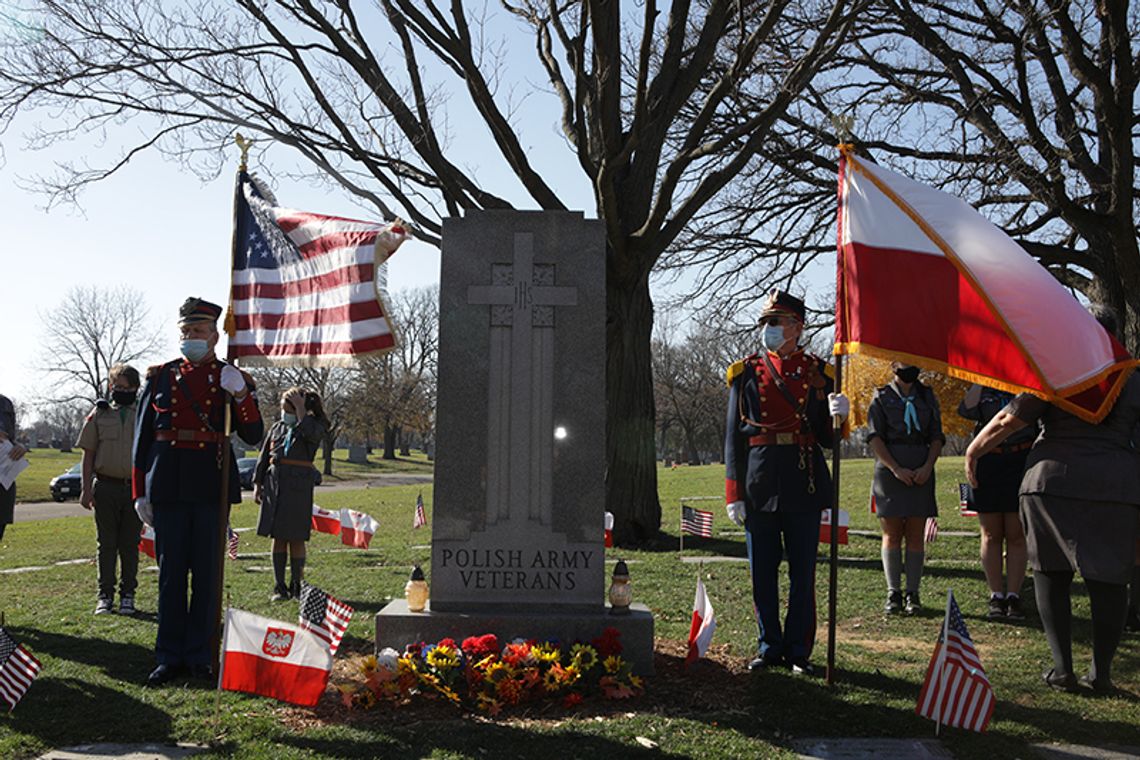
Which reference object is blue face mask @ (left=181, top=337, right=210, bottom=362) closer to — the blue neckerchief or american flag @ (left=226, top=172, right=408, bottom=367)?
american flag @ (left=226, top=172, right=408, bottom=367)

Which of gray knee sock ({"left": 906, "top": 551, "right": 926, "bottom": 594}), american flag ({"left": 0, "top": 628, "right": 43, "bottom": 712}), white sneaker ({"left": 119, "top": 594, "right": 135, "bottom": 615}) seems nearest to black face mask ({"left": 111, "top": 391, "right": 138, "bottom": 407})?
white sneaker ({"left": 119, "top": 594, "right": 135, "bottom": 615})

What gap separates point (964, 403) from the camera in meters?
7.61

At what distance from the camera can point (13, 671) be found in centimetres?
522

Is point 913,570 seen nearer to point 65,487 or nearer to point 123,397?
point 123,397

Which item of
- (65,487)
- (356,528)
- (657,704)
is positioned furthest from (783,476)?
(65,487)

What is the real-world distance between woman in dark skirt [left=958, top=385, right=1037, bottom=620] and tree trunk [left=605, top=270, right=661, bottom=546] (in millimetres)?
5375

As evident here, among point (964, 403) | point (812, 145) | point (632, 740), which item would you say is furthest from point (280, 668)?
point (812, 145)

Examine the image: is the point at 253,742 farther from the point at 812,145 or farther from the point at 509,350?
the point at 812,145

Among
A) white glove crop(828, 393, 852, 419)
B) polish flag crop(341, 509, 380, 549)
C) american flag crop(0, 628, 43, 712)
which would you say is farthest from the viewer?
polish flag crop(341, 509, 380, 549)

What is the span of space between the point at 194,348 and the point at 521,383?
2105 mm

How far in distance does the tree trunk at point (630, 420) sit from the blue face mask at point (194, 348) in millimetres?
6908

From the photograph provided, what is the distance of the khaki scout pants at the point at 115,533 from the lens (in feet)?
27.6

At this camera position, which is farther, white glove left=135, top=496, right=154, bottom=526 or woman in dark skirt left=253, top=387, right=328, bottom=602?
woman in dark skirt left=253, top=387, right=328, bottom=602

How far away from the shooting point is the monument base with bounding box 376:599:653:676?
5.92 metres
